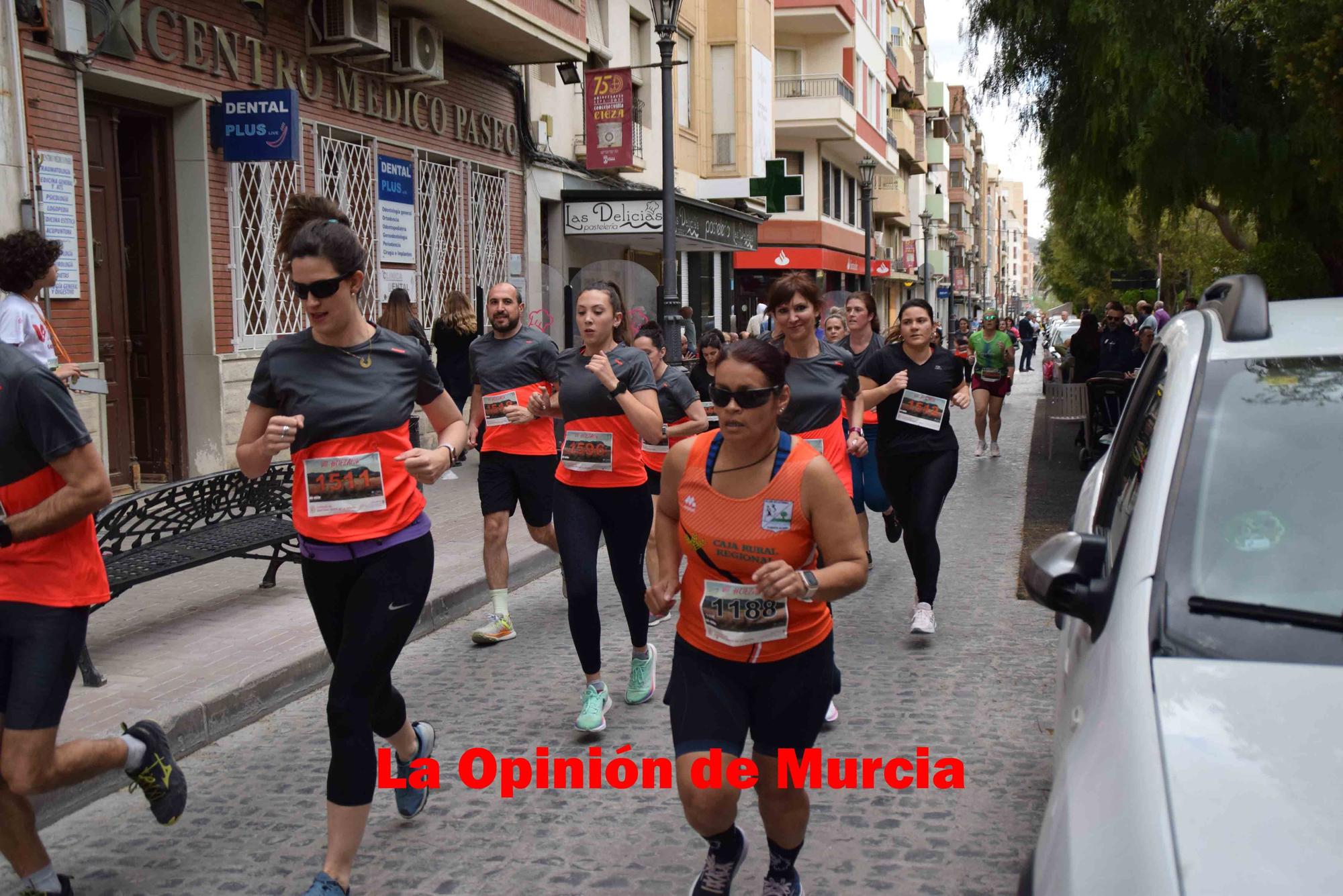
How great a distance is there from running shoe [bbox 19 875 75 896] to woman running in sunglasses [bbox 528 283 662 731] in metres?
2.15

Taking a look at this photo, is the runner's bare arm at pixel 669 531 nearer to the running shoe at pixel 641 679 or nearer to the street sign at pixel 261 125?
the running shoe at pixel 641 679

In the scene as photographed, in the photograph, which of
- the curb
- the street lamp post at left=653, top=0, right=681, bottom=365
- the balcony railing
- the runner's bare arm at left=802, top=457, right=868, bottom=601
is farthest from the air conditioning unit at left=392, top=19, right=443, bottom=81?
the balcony railing

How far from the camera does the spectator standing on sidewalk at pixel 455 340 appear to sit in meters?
12.9

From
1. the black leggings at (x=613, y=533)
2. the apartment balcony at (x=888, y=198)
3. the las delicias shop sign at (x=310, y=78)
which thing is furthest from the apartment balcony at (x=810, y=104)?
the black leggings at (x=613, y=533)

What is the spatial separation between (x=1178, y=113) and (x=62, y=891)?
40.8 feet

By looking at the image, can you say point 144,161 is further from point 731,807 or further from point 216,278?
point 731,807

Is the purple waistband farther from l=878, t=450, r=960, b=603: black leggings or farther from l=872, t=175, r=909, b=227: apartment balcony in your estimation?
l=872, t=175, r=909, b=227: apartment balcony

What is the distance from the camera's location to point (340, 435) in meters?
4.02

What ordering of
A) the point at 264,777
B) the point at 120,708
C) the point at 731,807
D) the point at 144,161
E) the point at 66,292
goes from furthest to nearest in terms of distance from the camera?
1. the point at 144,161
2. the point at 66,292
3. the point at 120,708
4. the point at 264,777
5. the point at 731,807

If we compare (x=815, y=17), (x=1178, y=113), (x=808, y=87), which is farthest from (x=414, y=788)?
(x=815, y=17)


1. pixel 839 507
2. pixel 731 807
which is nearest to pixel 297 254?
pixel 839 507

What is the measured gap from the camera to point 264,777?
5.19m

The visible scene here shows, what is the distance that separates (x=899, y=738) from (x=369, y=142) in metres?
11.5

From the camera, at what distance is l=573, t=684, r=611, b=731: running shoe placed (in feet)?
18.1
